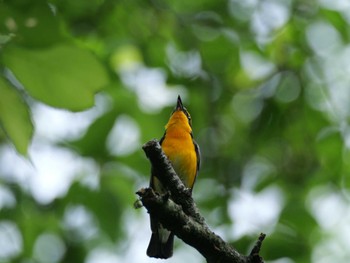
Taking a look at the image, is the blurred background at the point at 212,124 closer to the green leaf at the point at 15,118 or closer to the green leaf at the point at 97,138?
the green leaf at the point at 97,138

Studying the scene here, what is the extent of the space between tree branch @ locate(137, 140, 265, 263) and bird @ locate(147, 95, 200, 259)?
1.92 meters

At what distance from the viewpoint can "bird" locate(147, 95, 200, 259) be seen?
5.07 meters

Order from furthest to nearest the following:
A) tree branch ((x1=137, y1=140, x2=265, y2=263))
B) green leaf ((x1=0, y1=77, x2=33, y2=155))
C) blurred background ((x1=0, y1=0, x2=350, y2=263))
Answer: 1. blurred background ((x1=0, y1=0, x2=350, y2=263))
2. tree branch ((x1=137, y1=140, x2=265, y2=263))
3. green leaf ((x1=0, y1=77, x2=33, y2=155))

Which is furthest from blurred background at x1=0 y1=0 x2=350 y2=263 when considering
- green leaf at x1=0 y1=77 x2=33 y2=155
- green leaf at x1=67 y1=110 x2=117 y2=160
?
green leaf at x1=0 y1=77 x2=33 y2=155

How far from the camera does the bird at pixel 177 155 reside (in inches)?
200

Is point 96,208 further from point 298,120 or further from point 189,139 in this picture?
point 298,120

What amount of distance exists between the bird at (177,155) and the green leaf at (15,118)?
2.69m

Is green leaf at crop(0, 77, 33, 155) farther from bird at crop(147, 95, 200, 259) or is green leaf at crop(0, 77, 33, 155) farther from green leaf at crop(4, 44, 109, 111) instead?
bird at crop(147, 95, 200, 259)

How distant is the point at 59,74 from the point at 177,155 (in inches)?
137

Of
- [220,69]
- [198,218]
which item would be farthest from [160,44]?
[198,218]

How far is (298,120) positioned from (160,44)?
4.97 ft

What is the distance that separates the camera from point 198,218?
2.66m

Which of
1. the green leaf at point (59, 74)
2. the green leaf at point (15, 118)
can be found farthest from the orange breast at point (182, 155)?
the green leaf at point (15, 118)

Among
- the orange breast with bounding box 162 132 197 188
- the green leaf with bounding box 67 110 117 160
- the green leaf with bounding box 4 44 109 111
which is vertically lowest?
the green leaf with bounding box 4 44 109 111
